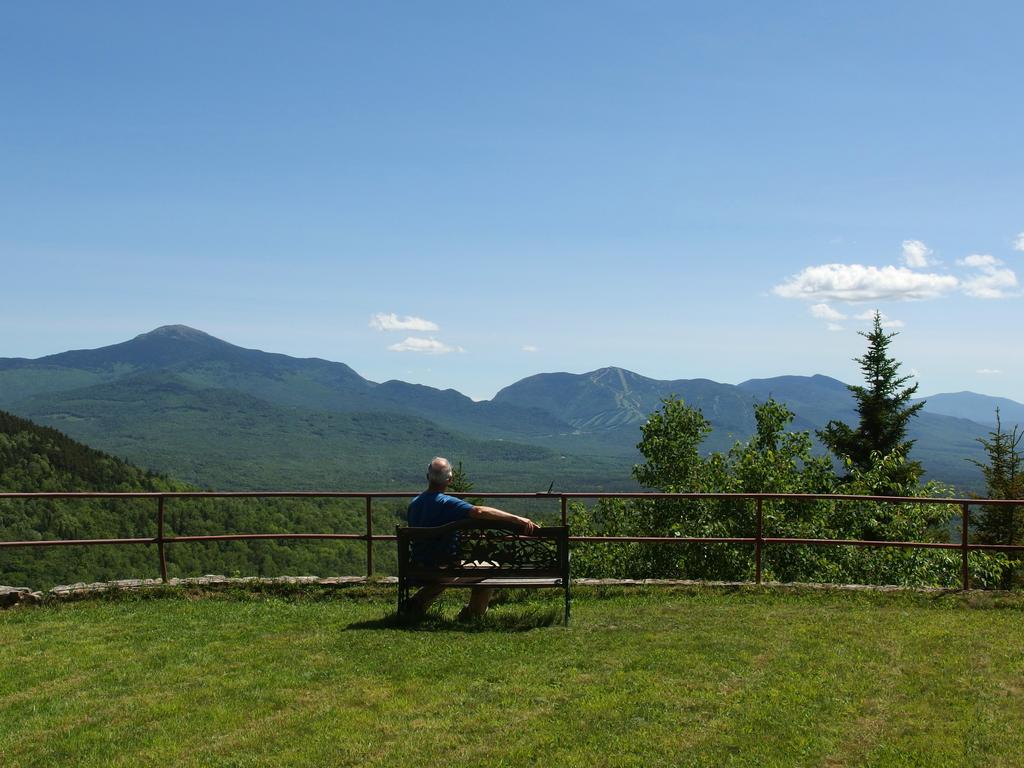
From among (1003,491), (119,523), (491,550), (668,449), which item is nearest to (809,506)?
(668,449)

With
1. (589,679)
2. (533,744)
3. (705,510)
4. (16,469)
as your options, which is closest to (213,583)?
(589,679)

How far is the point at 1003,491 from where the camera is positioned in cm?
2762

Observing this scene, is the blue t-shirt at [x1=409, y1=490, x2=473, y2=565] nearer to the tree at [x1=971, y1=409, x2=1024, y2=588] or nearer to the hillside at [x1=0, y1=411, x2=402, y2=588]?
the tree at [x1=971, y1=409, x2=1024, y2=588]

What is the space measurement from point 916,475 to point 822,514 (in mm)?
8273

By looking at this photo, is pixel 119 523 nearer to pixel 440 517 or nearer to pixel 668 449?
pixel 668 449

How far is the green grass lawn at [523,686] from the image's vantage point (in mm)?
4965

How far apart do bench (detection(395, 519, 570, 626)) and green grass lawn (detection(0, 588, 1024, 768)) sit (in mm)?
435

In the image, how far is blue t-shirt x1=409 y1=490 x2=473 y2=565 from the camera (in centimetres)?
848

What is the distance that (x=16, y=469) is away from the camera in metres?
107

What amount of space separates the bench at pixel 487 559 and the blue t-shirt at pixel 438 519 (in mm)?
23

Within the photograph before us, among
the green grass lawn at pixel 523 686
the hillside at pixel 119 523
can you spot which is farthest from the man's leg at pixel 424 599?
the hillside at pixel 119 523

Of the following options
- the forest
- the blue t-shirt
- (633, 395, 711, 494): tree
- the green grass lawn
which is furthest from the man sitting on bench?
(633, 395, 711, 494): tree

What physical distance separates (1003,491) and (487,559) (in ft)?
82.6

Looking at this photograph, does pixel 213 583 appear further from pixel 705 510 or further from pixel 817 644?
pixel 705 510
